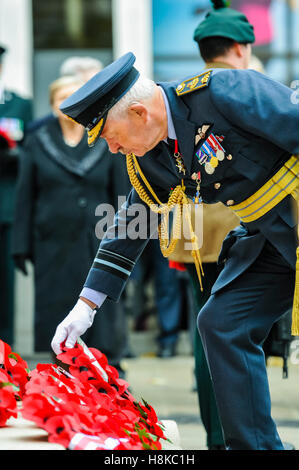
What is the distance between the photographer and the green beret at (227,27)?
3.79 metres

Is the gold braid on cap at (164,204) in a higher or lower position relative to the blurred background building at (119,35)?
lower

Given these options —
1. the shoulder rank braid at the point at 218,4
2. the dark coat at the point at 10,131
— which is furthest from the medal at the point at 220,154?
the dark coat at the point at 10,131

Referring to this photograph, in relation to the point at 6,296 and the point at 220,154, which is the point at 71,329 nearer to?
the point at 220,154

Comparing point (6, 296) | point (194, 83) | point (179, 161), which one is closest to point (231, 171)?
point (179, 161)

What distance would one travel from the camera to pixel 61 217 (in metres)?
5.16

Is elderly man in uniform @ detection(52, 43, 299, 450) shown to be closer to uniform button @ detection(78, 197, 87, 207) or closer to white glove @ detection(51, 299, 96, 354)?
white glove @ detection(51, 299, 96, 354)

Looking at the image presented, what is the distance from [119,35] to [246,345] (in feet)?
22.6

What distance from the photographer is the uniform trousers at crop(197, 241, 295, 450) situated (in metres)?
2.88

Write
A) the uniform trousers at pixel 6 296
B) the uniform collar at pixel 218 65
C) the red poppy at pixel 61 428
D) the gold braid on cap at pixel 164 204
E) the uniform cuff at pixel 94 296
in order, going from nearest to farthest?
the red poppy at pixel 61 428
the gold braid on cap at pixel 164 204
the uniform cuff at pixel 94 296
the uniform collar at pixel 218 65
the uniform trousers at pixel 6 296

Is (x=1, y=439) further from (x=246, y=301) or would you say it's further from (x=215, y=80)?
(x=215, y=80)

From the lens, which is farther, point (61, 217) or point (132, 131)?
point (61, 217)

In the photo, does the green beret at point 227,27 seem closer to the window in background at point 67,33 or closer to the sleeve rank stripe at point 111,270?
the sleeve rank stripe at point 111,270

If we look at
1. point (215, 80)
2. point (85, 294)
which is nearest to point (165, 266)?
point (85, 294)

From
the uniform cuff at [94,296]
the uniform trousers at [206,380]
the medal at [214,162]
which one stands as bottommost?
the uniform trousers at [206,380]
